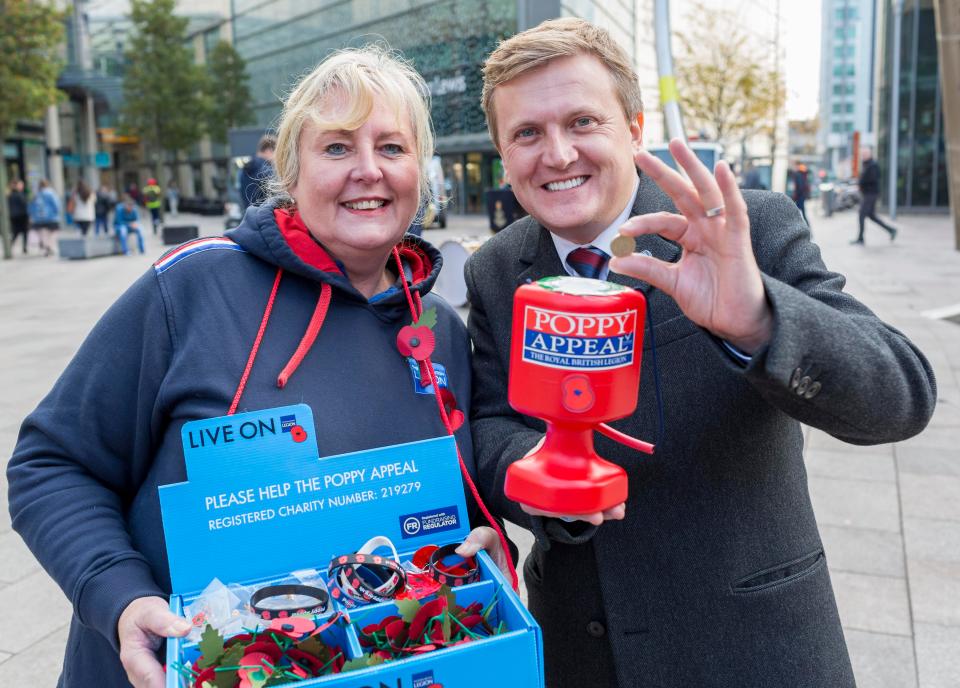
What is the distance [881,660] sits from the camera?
3369 millimetres

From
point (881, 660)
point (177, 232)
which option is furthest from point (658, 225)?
point (177, 232)

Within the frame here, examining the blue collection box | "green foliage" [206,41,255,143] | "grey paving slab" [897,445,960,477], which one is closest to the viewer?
the blue collection box

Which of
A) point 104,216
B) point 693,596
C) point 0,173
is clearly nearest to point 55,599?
point 693,596

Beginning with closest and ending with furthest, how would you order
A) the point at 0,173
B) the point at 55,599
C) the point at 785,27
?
the point at 55,599, the point at 0,173, the point at 785,27

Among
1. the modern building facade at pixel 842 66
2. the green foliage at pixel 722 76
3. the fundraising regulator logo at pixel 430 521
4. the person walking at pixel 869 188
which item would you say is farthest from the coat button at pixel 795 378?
the modern building facade at pixel 842 66

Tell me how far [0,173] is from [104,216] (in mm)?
12220

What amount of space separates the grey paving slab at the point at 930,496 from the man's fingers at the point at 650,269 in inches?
159

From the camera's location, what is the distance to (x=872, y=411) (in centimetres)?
144

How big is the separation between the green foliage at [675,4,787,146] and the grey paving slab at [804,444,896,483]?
107 feet

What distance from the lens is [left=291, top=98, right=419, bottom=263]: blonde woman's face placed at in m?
1.92

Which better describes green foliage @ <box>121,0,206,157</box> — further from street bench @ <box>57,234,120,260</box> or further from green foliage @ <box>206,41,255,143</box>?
street bench @ <box>57,234,120,260</box>

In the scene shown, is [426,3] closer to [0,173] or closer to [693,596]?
[0,173]

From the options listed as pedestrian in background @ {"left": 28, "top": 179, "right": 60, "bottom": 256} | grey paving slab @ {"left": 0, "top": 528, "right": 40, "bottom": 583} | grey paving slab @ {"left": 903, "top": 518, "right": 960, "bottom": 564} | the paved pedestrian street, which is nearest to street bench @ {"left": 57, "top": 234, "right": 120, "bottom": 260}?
pedestrian in background @ {"left": 28, "top": 179, "right": 60, "bottom": 256}

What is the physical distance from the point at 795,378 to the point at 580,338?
0.39 meters
